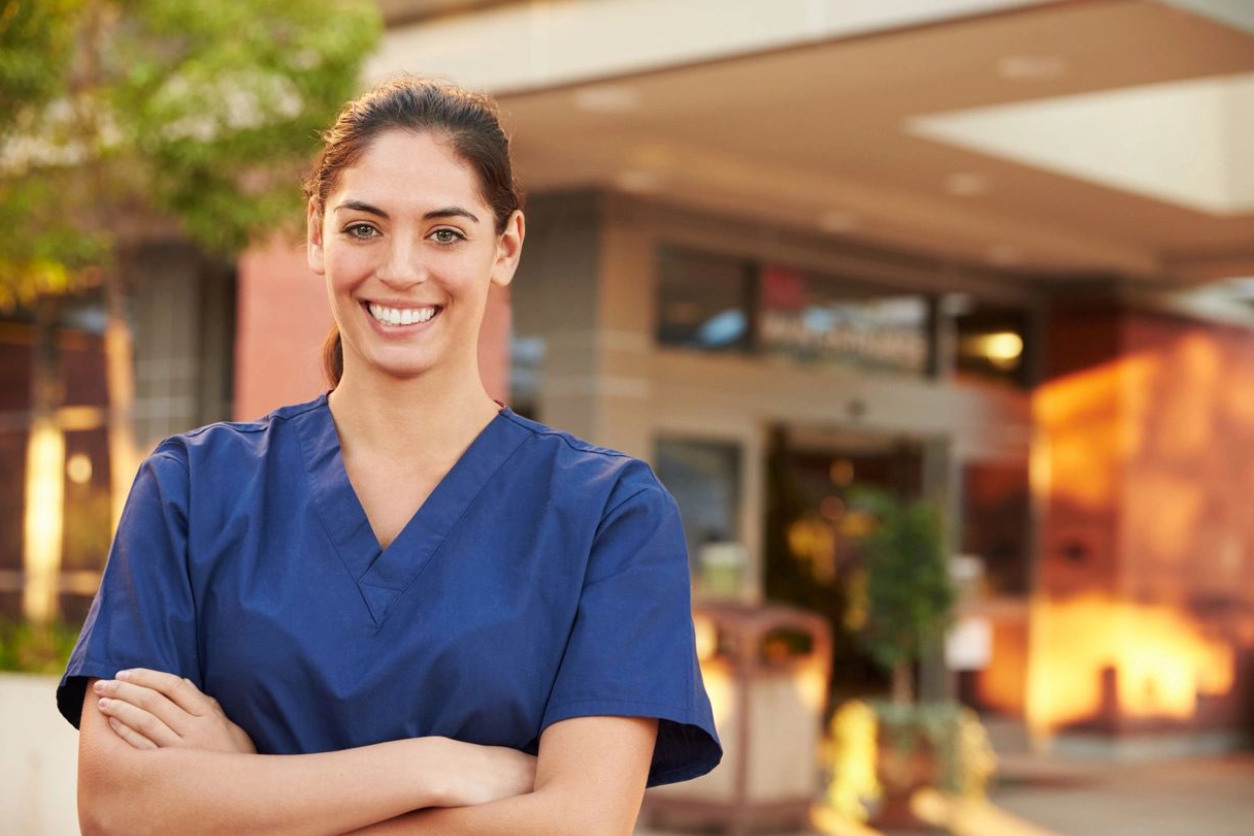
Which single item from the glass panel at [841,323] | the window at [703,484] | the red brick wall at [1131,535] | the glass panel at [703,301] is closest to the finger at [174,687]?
the window at [703,484]

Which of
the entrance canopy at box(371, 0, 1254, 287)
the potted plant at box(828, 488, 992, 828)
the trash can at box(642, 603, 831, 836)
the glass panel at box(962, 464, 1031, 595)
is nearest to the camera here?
the entrance canopy at box(371, 0, 1254, 287)

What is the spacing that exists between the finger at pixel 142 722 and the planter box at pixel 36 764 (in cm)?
335

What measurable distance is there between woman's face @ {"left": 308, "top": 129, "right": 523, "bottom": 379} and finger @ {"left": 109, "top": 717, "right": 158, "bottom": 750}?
0.41 meters

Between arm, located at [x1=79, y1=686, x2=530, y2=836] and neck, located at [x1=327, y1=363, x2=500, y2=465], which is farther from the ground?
neck, located at [x1=327, y1=363, x2=500, y2=465]

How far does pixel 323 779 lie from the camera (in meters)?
1.58

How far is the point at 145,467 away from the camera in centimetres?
171

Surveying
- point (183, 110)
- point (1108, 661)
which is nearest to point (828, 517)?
point (1108, 661)

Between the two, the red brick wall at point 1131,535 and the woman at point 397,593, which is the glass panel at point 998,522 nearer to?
the red brick wall at point 1131,535

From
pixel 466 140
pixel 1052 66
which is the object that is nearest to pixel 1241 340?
pixel 1052 66

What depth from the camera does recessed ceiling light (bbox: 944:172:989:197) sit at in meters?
10.1

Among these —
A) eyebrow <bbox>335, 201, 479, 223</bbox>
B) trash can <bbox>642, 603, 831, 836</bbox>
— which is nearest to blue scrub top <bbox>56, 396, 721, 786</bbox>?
eyebrow <bbox>335, 201, 479, 223</bbox>

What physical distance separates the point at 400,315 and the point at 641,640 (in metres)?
0.39

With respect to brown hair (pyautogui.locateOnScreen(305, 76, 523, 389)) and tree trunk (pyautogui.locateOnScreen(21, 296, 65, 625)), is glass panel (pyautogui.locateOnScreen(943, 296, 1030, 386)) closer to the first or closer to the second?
tree trunk (pyautogui.locateOnScreen(21, 296, 65, 625))

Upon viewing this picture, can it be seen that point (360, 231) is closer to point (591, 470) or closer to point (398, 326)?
point (398, 326)
